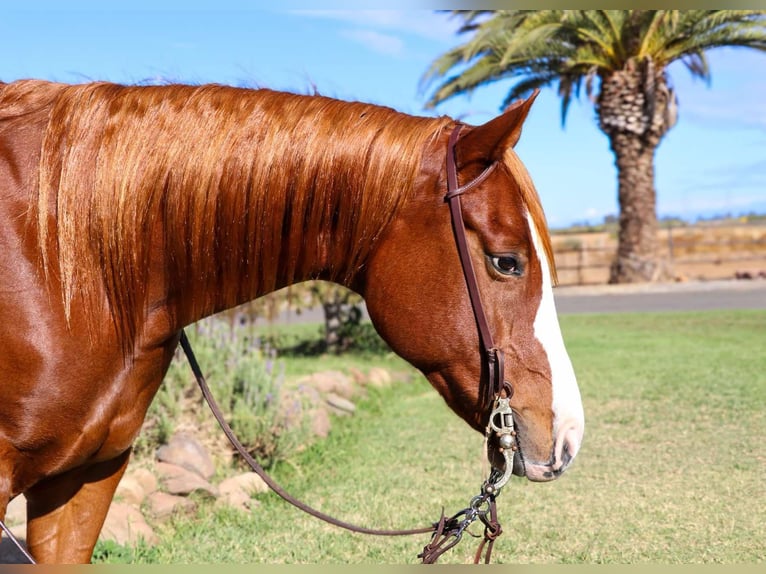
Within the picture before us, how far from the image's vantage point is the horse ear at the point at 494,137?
1.79m

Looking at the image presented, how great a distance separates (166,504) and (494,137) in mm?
3079

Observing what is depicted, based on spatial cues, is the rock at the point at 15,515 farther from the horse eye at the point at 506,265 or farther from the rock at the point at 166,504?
the horse eye at the point at 506,265

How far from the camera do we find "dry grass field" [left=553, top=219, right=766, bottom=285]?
21812mm

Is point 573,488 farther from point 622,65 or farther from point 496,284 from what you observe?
point 622,65

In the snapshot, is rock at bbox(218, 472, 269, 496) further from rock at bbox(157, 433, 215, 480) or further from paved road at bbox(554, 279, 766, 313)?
paved road at bbox(554, 279, 766, 313)

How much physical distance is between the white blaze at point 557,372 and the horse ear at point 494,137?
183 mm

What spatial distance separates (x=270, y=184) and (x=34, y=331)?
650mm

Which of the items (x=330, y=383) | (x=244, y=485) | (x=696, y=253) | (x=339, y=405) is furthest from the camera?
(x=696, y=253)

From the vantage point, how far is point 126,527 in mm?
3605

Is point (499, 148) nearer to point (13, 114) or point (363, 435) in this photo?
point (13, 114)

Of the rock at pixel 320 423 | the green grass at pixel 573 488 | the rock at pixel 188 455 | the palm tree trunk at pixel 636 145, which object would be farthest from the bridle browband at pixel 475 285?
the palm tree trunk at pixel 636 145

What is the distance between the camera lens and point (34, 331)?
1772 millimetres

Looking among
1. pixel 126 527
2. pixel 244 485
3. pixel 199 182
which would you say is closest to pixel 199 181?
pixel 199 182

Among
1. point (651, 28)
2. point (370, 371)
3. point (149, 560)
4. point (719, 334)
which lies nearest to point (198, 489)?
point (149, 560)
